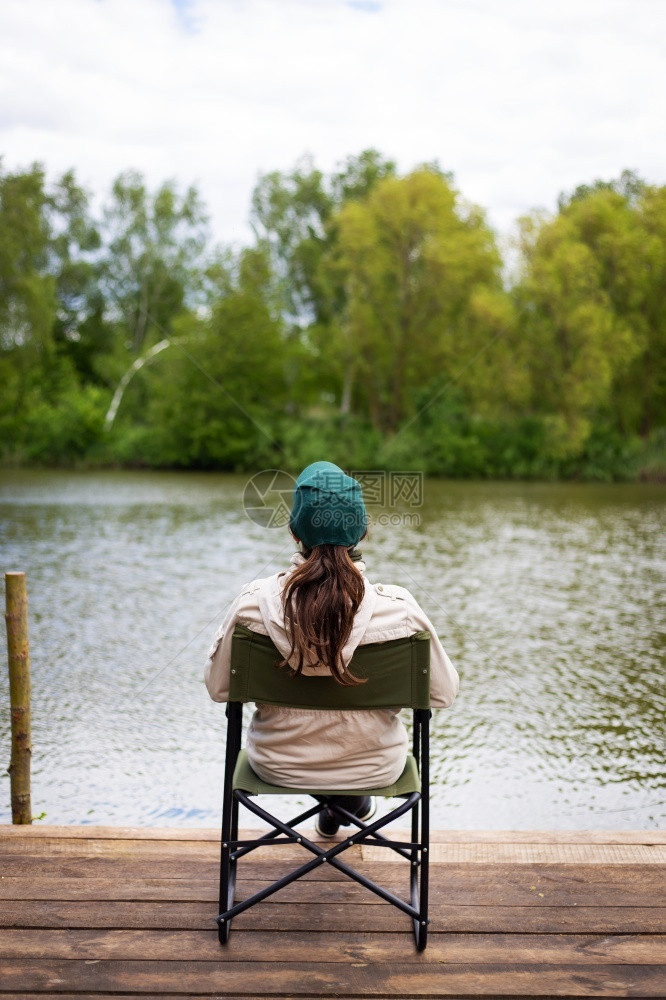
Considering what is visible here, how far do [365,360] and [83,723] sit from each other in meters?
28.6

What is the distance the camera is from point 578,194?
40.9 meters

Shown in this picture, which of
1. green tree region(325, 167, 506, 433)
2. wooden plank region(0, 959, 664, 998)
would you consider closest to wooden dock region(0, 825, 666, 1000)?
wooden plank region(0, 959, 664, 998)

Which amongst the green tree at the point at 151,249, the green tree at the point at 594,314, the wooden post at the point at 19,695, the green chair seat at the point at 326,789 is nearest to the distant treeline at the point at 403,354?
the green tree at the point at 594,314

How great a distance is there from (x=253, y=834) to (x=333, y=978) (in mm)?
801

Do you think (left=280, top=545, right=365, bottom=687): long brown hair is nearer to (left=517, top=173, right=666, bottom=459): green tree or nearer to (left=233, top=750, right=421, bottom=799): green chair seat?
(left=233, top=750, right=421, bottom=799): green chair seat

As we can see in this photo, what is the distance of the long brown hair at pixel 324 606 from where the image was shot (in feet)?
6.84

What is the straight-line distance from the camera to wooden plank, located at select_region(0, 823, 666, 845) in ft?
8.93

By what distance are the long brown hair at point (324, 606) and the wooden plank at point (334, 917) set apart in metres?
0.59

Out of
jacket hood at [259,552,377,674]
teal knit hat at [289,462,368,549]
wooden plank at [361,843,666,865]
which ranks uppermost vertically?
teal knit hat at [289,462,368,549]

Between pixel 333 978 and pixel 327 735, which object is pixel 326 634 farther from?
pixel 333 978

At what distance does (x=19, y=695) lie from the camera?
3393mm

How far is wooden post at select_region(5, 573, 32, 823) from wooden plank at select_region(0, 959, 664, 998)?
133 centimetres

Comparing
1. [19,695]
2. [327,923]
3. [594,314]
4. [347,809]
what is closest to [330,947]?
[327,923]

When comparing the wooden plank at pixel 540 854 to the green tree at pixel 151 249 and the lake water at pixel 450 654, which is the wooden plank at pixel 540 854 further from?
the green tree at pixel 151 249
